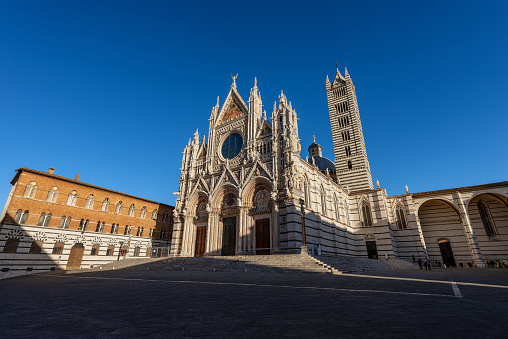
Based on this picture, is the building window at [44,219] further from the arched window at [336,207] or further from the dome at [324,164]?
the dome at [324,164]

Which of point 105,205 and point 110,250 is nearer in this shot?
point 110,250

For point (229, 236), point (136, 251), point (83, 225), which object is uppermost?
point (83, 225)

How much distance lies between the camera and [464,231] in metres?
28.7

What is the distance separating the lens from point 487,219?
1177 inches

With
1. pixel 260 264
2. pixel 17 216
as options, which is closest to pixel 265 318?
pixel 260 264

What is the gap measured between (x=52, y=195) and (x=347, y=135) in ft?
131

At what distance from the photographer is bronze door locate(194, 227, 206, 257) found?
26281 mm

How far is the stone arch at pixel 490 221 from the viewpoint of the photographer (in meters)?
28.6

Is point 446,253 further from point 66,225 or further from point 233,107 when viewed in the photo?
point 66,225

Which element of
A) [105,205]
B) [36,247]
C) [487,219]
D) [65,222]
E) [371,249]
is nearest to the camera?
[36,247]

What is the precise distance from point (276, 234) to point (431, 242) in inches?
990

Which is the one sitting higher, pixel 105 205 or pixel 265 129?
pixel 265 129

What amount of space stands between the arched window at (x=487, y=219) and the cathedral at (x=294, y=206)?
0.10 m

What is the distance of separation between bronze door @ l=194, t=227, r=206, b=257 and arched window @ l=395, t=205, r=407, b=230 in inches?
976
